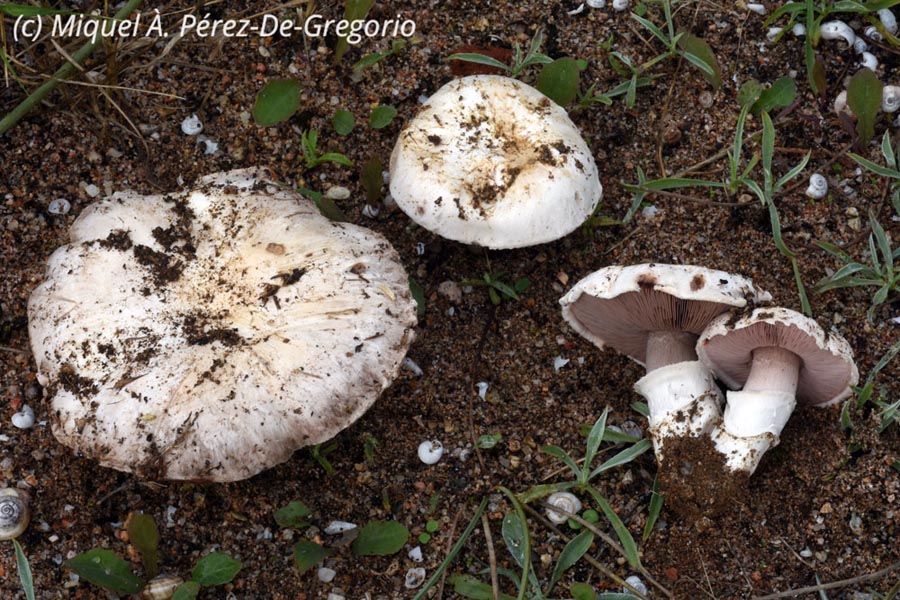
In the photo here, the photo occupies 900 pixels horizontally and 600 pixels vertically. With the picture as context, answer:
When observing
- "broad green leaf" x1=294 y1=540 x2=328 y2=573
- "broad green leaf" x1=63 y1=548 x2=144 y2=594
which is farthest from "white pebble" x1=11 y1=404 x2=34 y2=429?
"broad green leaf" x1=294 y1=540 x2=328 y2=573

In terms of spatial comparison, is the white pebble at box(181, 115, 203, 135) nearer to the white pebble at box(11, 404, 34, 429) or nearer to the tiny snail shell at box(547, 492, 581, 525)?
the white pebble at box(11, 404, 34, 429)

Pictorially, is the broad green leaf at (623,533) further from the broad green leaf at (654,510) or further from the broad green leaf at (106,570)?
the broad green leaf at (106,570)

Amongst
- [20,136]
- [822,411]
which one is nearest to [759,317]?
[822,411]

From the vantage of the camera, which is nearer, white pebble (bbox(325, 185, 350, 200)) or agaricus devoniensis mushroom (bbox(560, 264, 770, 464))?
agaricus devoniensis mushroom (bbox(560, 264, 770, 464))

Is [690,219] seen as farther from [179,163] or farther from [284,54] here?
[179,163]


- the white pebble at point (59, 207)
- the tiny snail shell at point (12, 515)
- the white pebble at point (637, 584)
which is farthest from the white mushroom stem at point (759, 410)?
the white pebble at point (59, 207)

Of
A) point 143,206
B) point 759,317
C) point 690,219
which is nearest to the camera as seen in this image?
point 759,317
